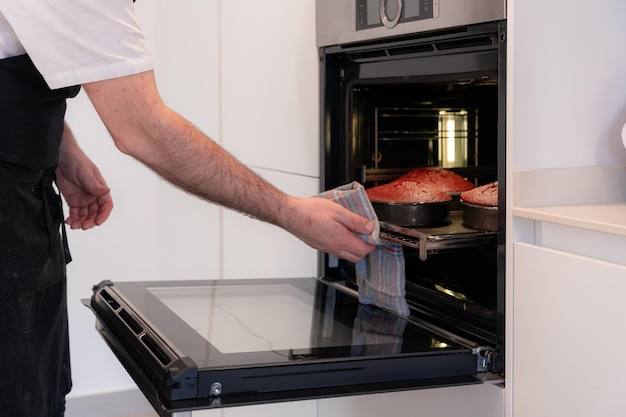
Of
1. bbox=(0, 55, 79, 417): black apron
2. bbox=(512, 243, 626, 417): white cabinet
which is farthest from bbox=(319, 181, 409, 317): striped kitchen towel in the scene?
bbox=(0, 55, 79, 417): black apron

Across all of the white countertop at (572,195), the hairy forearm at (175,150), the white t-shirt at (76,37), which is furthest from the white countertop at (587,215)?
the white t-shirt at (76,37)

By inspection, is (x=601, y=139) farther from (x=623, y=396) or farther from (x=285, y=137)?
(x=285, y=137)

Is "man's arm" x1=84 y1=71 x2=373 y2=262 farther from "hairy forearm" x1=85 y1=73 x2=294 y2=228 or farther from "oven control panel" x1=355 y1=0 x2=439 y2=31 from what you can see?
"oven control panel" x1=355 y1=0 x2=439 y2=31

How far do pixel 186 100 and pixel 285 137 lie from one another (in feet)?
1.07

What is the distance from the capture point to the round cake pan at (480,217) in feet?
4.75

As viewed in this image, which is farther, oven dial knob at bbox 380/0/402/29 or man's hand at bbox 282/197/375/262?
oven dial knob at bbox 380/0/402/29

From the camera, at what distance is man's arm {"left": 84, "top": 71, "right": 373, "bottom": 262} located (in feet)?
3.73

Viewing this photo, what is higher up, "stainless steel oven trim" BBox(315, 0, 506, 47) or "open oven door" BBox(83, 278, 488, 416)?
"stainless steel oven trim" BBox(315, 0, 506, 47)

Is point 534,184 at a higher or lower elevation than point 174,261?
higher

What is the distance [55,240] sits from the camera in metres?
1.31

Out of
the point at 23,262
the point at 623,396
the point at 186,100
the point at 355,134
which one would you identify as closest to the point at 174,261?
the point at 186,100

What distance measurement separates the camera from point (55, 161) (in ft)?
4.26

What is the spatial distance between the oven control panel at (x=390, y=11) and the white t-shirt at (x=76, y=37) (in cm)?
58

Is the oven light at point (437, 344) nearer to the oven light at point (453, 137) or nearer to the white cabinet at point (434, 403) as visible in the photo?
the white cabinet at point (434, 403)
